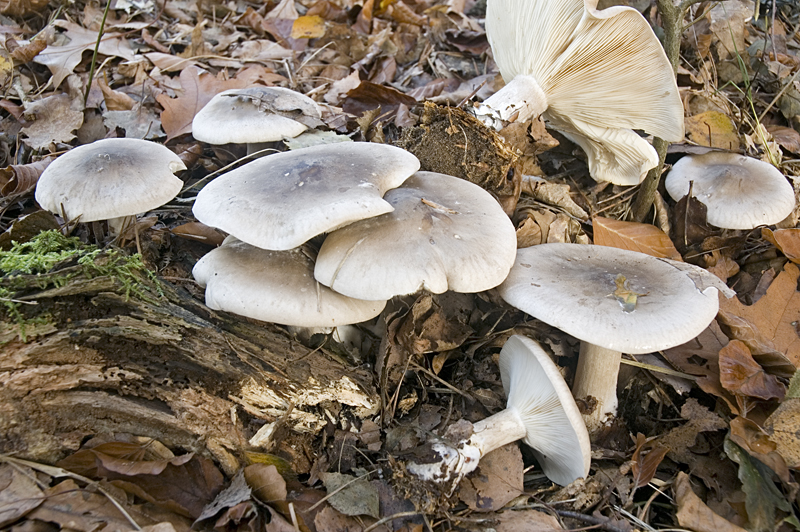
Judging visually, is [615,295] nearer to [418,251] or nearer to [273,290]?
[418,251]

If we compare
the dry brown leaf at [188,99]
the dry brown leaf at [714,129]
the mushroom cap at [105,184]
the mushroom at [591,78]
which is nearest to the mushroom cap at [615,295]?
the mushroom at [591,78]

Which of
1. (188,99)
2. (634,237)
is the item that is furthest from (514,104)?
(188,99)

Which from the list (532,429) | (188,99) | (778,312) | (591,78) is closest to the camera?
(532,429)

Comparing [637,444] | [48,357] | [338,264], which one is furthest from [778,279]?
[48,357]

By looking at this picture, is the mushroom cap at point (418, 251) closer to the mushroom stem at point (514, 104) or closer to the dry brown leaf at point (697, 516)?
the mushroom stem at point (514, 104)

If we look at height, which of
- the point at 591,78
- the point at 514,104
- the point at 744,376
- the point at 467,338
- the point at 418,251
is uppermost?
the point at 591,78

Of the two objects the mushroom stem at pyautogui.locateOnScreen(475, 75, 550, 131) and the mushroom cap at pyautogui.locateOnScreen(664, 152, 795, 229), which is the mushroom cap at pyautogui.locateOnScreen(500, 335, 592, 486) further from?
the mushroom cap at pyautogui.locateOnScreen(664, 152, 795, 229)
